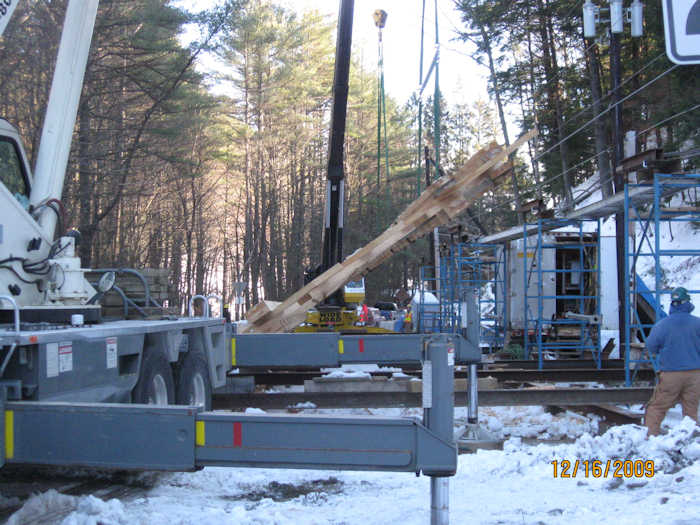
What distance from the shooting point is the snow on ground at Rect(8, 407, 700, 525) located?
493cm

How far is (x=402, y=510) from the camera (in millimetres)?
5324

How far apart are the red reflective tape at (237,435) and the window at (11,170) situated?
155 inches

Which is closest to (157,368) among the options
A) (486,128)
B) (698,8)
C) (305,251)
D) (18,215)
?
(18,215)

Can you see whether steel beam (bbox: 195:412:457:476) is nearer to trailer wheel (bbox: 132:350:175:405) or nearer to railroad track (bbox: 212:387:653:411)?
trailer wheel (bbox: 132:350:175:405)

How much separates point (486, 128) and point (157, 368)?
66.0 metres

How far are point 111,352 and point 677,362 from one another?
6197 mm

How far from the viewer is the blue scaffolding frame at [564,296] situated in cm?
1578

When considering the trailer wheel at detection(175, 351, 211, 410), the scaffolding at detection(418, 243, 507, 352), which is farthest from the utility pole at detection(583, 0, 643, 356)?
the trailer wheel at detection(175, 351, 211, 410)

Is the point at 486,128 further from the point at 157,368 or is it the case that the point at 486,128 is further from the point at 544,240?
the point at 157,368

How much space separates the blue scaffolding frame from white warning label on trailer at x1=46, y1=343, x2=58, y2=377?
40.2 ft

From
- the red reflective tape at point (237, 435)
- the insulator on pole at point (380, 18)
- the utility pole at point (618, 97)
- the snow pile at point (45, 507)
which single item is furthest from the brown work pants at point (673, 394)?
the insulator on pole at point (380, 18)

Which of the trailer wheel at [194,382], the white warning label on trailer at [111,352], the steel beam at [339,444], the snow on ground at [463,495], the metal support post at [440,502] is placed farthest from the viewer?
the trailer wheel at [194,382]

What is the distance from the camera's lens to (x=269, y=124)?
4059cm

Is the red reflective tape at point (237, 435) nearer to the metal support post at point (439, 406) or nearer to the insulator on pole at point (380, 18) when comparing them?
the metal support post at point (439, 406)
